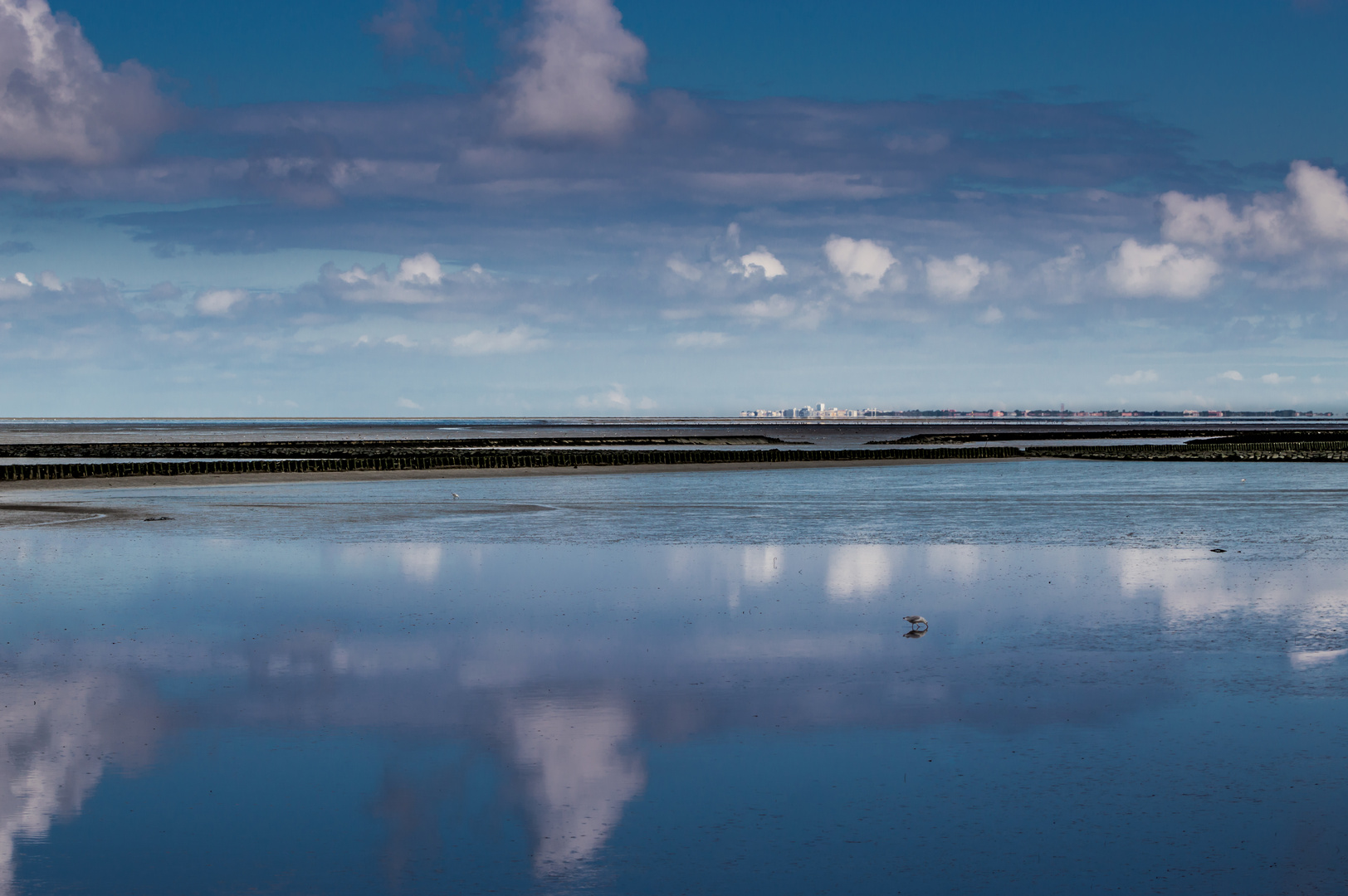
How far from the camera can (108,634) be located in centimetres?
1664

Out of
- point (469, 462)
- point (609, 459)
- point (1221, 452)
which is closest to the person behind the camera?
point (469, 462)

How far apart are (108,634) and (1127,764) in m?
13.4

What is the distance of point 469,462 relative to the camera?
2872 inches

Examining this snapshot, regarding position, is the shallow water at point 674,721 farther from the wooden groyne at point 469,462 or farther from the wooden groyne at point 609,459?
the wooden groyne at point 609,459

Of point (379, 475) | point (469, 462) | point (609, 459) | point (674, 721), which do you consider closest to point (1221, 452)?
point (609, 459)

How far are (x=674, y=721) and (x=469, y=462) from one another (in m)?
62.3

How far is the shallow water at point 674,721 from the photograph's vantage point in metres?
8.40

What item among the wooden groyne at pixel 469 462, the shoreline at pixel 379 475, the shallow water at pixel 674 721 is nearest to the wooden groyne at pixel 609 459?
the wooden groyne at pixel 469 462

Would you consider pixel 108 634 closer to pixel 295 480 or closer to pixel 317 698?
pixel 317 698

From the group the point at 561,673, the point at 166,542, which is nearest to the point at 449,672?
the point at 561,673

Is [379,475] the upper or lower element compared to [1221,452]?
lower

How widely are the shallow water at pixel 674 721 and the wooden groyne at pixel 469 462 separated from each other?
37537mm

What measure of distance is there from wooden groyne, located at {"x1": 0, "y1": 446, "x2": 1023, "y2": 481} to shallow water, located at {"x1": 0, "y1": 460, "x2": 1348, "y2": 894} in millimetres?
37537

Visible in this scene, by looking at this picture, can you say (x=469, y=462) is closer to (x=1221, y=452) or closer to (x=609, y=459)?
(x=609, y=459)
